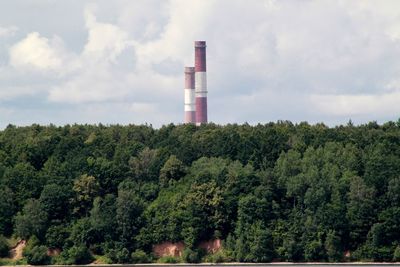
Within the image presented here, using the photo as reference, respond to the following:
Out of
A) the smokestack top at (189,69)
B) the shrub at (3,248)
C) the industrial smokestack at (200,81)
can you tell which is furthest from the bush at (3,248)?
the smokestack top at (189,69)

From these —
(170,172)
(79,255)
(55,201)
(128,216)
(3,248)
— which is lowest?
(79,255)

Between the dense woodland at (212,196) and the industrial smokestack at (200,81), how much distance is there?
32.2m

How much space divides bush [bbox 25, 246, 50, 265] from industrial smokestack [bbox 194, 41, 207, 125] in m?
55.9

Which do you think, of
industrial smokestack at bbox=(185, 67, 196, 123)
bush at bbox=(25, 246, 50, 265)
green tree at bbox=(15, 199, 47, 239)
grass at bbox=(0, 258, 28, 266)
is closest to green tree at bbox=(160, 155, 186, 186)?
green tree at bbox=(15, 199, 47, 239)

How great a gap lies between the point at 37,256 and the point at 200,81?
190ft

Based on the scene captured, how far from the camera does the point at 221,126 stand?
162 meters

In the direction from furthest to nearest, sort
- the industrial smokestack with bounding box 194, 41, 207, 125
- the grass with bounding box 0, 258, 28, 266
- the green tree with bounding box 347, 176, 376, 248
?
the industrial smokestack with bounding box 194, 41, 207, 125 → the grass with bounding box 0, 258, 28, 266 → the green tree with bounding box 347, 176, 376, 248

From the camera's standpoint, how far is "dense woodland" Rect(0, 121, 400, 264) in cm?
13175

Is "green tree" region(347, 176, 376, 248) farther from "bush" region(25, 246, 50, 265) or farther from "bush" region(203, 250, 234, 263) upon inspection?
"bush" region(25, 246, 50, 265)

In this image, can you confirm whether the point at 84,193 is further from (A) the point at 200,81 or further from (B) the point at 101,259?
(A) the point at 200,81

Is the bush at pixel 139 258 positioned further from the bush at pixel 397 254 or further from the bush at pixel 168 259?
the bush at pixel 397 254

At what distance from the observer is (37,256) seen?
438 ft

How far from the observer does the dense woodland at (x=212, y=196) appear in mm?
131750

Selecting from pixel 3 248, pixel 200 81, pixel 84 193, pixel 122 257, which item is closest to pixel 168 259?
pixel 122 257
